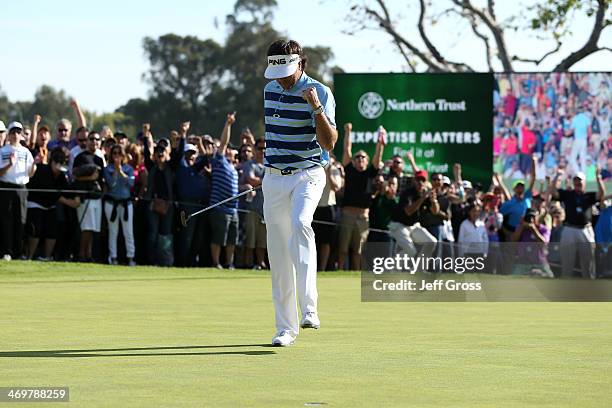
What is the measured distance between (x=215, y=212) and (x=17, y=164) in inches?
155

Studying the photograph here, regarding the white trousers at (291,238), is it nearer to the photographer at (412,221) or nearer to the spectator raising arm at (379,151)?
the photographer at (412,221)

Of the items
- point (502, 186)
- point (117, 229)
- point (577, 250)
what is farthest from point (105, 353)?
point (502, 186)

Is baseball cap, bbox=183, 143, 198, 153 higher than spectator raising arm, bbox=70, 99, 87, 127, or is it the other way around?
spectator raising arm, bbox=70, 99, 87, 127

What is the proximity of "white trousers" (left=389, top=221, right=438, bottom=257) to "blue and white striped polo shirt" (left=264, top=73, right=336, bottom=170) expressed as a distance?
10790 millimetres

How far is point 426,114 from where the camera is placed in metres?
29.1

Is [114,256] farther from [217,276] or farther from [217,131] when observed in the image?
[217,131]

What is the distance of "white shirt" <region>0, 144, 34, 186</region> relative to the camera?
67.0ft

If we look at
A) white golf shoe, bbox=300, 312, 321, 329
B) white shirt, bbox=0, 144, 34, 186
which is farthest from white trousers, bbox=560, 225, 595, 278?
white golf shoe, bbox=300, 312, 321, 329

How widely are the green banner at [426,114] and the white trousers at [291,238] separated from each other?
18.6 meters

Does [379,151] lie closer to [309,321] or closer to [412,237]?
[412,237]

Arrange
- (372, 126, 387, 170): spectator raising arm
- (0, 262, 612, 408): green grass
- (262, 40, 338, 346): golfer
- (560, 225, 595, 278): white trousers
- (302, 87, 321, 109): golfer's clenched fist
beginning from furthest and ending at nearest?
1. (560, 225, 595, 278): white trousers
2. (372, 126, 387, 170): spectator raising arm
3. (262, 40, 338, 346): golfer
4. (302, 87, 321, 109): golfer's clenched fist
5. (0, 262, 612, 408): green grass

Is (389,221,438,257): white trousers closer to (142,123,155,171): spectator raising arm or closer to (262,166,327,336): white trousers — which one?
(142,123,155,171): spectator raising arm

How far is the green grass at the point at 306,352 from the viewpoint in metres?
7.35

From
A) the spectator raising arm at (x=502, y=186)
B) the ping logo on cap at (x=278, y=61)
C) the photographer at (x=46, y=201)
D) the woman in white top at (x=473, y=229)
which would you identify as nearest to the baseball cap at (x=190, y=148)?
the photographer at (x=46, y=201)
